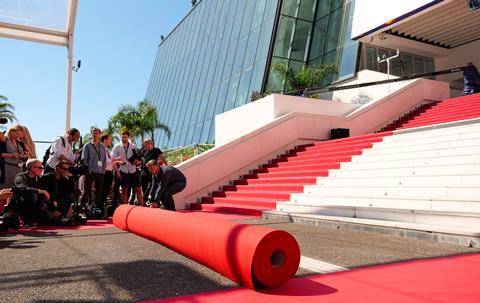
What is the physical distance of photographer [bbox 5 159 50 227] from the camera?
6.20 meters

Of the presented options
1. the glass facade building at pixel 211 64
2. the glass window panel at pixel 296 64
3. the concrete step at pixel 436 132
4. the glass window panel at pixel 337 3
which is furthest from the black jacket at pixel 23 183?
the glass window panel at pixel 337 3

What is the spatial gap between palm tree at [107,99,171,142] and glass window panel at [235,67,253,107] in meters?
8.67

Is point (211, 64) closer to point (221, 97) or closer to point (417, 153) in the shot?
point (221, 97)

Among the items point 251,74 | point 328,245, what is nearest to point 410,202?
point 328,245

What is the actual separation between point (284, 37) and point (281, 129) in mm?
14570

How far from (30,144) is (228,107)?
21654mm

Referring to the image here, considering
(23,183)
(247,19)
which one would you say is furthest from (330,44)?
(23,183)

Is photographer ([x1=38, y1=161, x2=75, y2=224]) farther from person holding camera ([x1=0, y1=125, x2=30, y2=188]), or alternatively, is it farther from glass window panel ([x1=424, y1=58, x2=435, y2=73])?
glass window panel ([x1=424, y1=58, x2=435, y2=73])

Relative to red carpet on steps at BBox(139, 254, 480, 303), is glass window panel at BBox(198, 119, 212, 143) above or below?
above

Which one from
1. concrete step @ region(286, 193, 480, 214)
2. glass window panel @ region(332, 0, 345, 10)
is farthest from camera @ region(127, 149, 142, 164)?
glass window panel @ region(332, 0, 345, 10)

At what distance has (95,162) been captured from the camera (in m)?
7.77

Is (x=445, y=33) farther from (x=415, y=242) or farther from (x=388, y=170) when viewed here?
(x=415, y=242)

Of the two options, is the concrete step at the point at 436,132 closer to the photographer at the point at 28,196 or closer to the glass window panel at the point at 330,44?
the photographer at the point at 28,196

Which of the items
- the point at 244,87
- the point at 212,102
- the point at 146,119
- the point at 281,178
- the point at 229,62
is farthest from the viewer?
the point at 212,102
